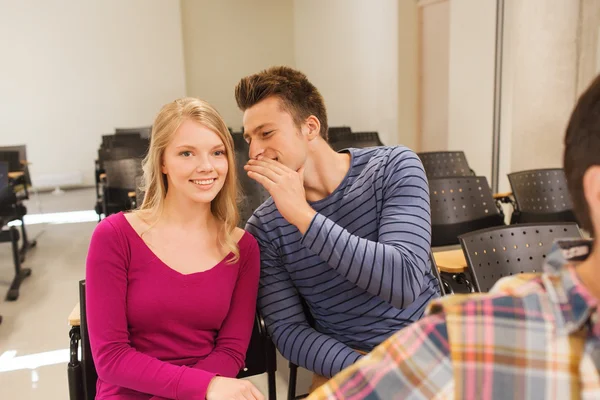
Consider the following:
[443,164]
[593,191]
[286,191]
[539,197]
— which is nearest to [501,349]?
[593,191]

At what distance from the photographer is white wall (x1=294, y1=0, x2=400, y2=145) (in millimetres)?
6836

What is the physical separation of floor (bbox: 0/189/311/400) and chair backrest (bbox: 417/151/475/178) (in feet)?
5.44

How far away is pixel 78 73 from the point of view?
910 centimetres

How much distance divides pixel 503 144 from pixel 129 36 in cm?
698

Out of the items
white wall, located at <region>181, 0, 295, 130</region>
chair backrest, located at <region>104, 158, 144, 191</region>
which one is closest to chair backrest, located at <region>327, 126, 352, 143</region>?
chair backrest, located at <region>104, 158, 144, 191</region>

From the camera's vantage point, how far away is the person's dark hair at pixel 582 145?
0.52 metres

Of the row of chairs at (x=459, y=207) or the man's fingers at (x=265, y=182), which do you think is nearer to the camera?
the man's fingers at (x=265, y=182)

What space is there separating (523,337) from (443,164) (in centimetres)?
319

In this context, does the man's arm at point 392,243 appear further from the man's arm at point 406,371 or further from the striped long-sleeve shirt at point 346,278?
the man's arm at point 406,371

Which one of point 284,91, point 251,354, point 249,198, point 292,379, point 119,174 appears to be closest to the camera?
point 284,91

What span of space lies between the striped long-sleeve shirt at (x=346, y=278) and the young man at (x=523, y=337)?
710 mm

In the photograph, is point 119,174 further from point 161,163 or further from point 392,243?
point 392,243

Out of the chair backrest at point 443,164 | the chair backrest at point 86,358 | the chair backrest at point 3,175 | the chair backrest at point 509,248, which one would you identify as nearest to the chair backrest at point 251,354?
the chair backrest at point 86,358

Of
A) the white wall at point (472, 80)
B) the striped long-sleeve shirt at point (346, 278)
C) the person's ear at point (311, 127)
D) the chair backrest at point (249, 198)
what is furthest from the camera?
the white wall at point (472, 80)
